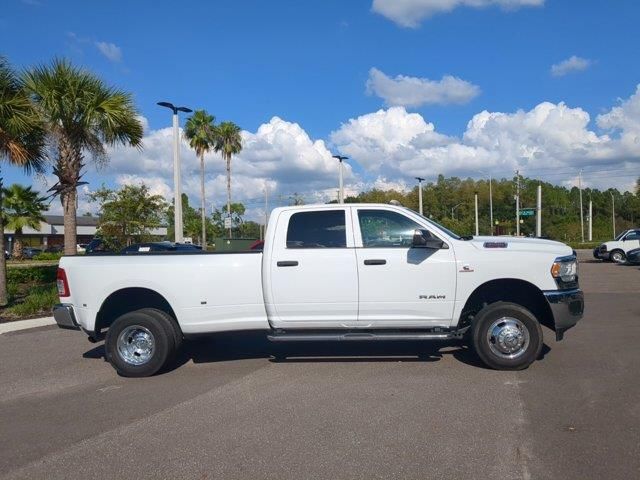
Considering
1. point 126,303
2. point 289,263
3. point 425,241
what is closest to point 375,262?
point 425,241

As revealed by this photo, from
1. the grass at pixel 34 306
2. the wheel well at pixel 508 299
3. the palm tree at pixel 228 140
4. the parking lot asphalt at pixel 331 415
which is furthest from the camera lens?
the palm tree at pixel 228 140

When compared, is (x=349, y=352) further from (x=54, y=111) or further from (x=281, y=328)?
(x=54, y=111)

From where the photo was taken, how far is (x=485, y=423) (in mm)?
5480

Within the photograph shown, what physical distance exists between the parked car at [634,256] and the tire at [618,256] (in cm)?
190

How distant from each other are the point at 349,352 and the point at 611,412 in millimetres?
3729

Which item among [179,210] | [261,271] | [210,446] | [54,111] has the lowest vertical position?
[210,446]

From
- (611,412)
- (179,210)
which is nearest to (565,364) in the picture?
(611,412)

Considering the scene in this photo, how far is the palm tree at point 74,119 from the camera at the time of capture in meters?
15.2

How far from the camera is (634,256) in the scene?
27.7 meters

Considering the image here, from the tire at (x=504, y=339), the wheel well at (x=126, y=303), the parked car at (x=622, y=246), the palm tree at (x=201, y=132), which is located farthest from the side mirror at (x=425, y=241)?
the palm tree at (x=201, y=132)

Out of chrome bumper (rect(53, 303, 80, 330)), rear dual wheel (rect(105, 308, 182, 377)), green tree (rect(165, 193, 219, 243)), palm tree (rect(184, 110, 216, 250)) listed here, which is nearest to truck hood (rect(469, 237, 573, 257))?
rear dual wheel (rect(105, 308, 182, 377))

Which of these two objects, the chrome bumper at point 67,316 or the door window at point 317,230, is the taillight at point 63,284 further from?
the door window at point 317,230

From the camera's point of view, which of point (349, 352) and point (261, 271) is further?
point (349, 352)

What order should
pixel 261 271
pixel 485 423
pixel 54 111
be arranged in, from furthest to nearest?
pixel 54 111, pixel 261 271, pixel 485 423
